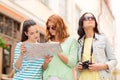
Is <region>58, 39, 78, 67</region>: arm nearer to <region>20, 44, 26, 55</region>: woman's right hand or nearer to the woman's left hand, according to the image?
the woman's left hand

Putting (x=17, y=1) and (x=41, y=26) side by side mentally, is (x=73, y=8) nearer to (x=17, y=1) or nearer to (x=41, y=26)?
(x=41, y=26)

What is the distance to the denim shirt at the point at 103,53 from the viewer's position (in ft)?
16.3

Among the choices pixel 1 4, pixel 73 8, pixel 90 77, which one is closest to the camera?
pixel 90 77

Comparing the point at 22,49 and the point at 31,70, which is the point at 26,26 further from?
the point at 31,70

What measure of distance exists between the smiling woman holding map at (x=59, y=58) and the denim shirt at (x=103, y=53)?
5.0 inches

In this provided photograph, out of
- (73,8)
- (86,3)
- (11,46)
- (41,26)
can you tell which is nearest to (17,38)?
(11,46)

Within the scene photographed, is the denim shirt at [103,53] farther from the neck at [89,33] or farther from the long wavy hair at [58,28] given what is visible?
the long wavy hair at [58,28]

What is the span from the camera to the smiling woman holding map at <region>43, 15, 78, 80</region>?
491 centimetres

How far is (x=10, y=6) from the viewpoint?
14211 millimetres

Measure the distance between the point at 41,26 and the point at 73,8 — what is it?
598 centimetres

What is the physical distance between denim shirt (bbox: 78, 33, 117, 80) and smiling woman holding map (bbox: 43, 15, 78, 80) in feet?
0.42

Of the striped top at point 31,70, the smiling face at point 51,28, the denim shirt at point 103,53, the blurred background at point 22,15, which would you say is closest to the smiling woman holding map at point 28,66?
the striped top at point 31,70

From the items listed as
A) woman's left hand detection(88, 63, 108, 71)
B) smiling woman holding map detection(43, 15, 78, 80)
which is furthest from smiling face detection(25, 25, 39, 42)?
woman's left hand detection(88, 63, 108, 71)

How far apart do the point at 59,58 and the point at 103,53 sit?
1.58 ft
